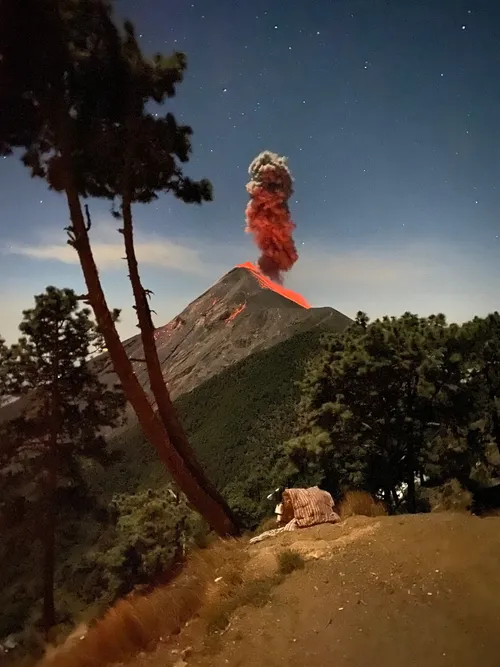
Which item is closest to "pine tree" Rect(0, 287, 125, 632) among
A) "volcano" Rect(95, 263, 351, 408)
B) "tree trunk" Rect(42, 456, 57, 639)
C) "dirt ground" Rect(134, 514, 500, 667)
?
"tree trunk" Rect(42, 456, 57, 639)

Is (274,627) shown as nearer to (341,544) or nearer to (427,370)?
(341,544)

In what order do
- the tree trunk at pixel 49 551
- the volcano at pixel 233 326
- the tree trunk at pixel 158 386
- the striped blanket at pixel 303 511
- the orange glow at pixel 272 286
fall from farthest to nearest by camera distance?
1. the orange glow at pixel 272 286
2. the volcano at pixel 233 326
3. the tree trunk at pixel 49 551
4. the tree trunk at pixel 158 386
5. the striped blanket at pixel 303 511

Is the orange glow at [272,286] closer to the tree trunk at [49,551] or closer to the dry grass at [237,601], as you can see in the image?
the tree trunk at [49,551]

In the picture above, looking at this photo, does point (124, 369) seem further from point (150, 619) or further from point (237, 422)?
point (237, 422)

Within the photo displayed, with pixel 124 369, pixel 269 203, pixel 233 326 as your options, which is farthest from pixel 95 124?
pixel 233 326

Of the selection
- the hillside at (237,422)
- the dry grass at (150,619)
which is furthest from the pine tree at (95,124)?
the hillside at (237,422)

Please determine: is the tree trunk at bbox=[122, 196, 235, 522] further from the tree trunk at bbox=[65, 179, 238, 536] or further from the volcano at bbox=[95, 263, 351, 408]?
the volcano at bbox=[95, 263, 351, 408]

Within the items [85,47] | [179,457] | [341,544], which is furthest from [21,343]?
[341,544]
